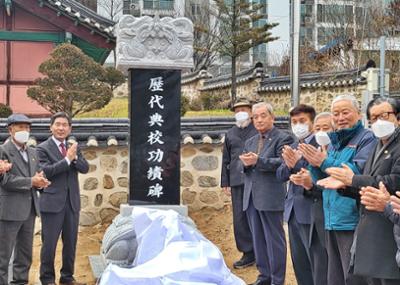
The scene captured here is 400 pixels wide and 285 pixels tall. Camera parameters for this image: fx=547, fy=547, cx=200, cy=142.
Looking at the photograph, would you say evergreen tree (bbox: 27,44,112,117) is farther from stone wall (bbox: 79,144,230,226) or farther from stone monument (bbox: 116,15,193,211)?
stone monument (bbox: 116,15,193,211)

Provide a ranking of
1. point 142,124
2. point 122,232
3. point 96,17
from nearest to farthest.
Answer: point 122,232 → point 142,124 → point 96,17

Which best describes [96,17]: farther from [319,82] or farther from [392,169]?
[392,169]

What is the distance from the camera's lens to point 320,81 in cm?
1714

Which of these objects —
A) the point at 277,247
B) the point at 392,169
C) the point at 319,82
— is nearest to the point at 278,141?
the point at 277,247

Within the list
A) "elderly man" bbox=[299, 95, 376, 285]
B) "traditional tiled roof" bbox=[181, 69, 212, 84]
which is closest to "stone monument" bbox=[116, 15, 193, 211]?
"elderly man" bbox=[299, 95, 376, 285]

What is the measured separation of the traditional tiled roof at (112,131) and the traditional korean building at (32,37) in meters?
5.14

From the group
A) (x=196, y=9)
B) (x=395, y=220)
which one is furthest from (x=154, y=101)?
(x=196, y=9)

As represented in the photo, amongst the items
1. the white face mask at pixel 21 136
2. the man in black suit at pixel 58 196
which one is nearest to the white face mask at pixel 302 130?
the man in black suit at pixel 58 196

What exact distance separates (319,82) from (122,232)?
41.9 feet

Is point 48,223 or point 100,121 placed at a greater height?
point 100,121

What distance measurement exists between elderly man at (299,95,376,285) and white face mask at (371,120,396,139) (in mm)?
343

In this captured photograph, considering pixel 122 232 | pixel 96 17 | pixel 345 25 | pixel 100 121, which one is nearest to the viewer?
pixel 122 232

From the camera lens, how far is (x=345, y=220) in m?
4.22

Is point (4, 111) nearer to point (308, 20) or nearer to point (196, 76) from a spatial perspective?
point (196, 76)
